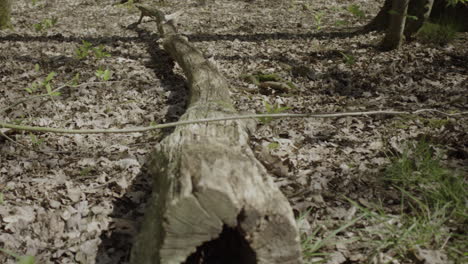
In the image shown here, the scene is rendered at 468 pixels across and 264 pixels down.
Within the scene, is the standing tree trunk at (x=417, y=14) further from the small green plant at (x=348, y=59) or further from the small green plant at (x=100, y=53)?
the small green plant at (x=100, y=53)

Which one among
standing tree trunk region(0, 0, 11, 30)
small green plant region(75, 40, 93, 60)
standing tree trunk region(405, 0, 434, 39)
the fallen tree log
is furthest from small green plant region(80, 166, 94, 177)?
standing tree trunk region(0, 0, 11, 30)

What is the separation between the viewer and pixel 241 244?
2152 millimetres

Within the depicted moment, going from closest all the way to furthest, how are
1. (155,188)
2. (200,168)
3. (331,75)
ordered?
(200,168) < (155,188) < (331,75)

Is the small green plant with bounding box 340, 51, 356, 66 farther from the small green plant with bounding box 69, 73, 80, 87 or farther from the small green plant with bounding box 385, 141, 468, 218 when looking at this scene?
the small green plant with bounding box 69, 73, 80, 87

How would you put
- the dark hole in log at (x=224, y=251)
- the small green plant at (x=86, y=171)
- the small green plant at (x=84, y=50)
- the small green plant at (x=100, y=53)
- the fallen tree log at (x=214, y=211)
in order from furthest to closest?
1. the small green plant at (x=84, y=50)
2. the small green plant at (x=100, y=53)
3. the small green plant at (x=86, y=171)
4. the dark hole in log at (x=224, y=251)
5. the fallen tree log at (x=214, y=211)

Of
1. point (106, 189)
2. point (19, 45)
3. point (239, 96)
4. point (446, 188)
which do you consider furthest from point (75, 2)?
point (446, 188)

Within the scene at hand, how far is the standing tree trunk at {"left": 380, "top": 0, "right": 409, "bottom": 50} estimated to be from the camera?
5414 mm

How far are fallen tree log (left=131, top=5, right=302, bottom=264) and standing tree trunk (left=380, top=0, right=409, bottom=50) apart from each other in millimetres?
4292

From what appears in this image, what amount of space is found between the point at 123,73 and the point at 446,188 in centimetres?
473

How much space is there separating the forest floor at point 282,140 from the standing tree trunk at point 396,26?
238mm

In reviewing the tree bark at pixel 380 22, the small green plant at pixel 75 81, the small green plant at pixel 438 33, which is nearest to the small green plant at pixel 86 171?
the small green plant at pixel 75 81

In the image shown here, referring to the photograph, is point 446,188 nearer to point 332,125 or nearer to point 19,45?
point 332,125

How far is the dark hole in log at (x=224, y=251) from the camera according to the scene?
7.21ft

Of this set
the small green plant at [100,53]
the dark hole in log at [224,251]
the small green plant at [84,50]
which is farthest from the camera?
the small green plant at [84,50]
